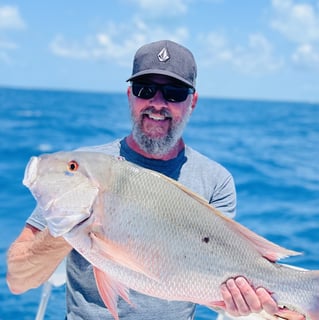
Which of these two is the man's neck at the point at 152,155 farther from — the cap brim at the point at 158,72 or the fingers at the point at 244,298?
the fingers at the point at 244,298

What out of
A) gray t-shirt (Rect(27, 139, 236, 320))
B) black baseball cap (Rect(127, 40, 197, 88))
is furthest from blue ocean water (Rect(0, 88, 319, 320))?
black baseball cap (Rect(127, 40, 197, 88))

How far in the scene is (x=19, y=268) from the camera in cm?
268

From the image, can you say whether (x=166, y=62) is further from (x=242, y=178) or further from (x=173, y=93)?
(x=242, y=178)

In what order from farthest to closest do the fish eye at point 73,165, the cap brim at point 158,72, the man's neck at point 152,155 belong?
1. the man's neck at point 152,155
2. the cap brim at point 158,72
3. the fish eye at point 73,165

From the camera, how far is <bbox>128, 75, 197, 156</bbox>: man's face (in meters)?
2.86

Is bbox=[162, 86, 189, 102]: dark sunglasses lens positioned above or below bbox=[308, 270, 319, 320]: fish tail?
above

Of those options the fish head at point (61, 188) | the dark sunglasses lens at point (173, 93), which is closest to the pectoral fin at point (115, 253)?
the fish head at point (61, 188)

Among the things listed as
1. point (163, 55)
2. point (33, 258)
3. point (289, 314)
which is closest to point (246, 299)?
point (289, 314)

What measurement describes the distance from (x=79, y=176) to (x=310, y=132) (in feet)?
118

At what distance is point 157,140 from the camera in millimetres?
2900

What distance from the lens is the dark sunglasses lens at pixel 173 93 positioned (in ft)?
9.41

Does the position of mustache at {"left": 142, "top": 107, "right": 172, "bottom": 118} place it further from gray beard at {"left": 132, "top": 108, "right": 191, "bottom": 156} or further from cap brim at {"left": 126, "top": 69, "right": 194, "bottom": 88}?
cap brim at {"left": 126, "top": 69, "right": 194, "bottom": 88}

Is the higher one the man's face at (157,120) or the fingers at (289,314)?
the man's face at (157,120)

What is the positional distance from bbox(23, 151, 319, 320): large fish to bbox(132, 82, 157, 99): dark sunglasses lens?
26.8 inches
